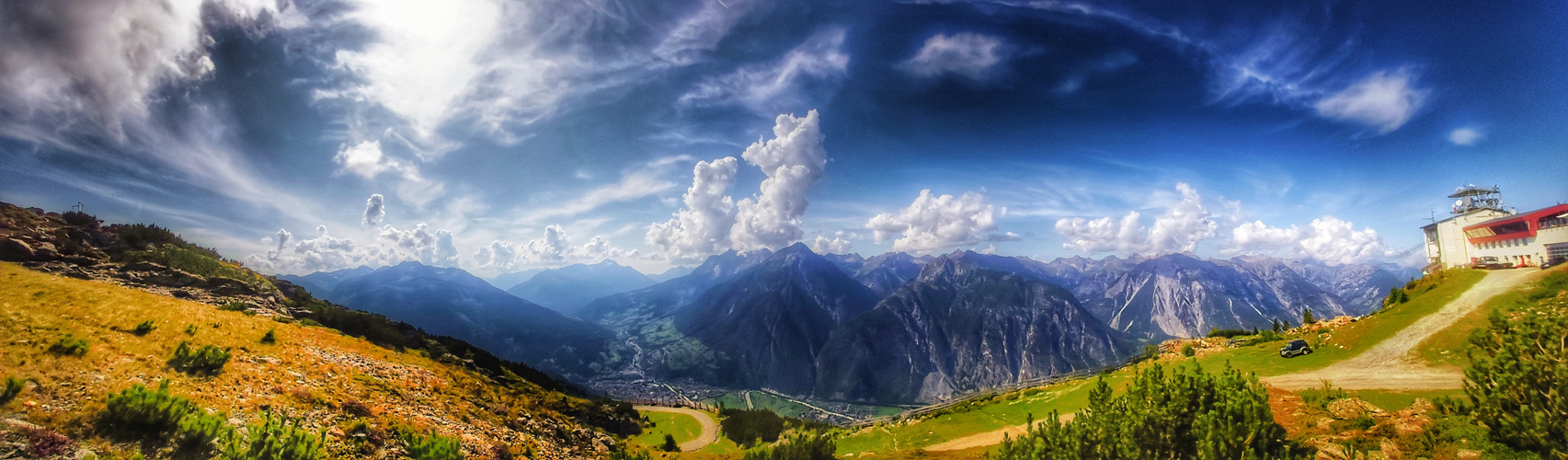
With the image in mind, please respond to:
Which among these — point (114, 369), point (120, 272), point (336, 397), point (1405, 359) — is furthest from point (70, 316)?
point (1405, 359)

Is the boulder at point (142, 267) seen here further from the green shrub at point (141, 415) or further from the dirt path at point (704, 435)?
the dirt path at point (704, 435)

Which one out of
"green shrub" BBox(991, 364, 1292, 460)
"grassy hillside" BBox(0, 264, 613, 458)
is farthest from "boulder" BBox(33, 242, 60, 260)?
"green shrub" BBox(991, 364, 1292, 460)

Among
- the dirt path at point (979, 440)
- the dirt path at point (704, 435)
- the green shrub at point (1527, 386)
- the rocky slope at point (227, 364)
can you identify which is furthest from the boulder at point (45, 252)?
the green shrub at point (1527, 386)

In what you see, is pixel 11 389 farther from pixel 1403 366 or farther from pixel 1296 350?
pixel 1296 350

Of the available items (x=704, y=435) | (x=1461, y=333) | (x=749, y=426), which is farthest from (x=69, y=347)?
(x=749, y=426)

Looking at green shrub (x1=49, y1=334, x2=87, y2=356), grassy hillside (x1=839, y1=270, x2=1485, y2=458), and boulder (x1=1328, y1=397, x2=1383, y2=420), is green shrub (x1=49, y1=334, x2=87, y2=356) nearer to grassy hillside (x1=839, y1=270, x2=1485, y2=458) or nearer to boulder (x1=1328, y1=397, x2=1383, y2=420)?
grassy hillside (x1=839, y1=270, x2=1485, y2=458)

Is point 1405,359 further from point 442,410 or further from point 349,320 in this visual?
point 349,320
